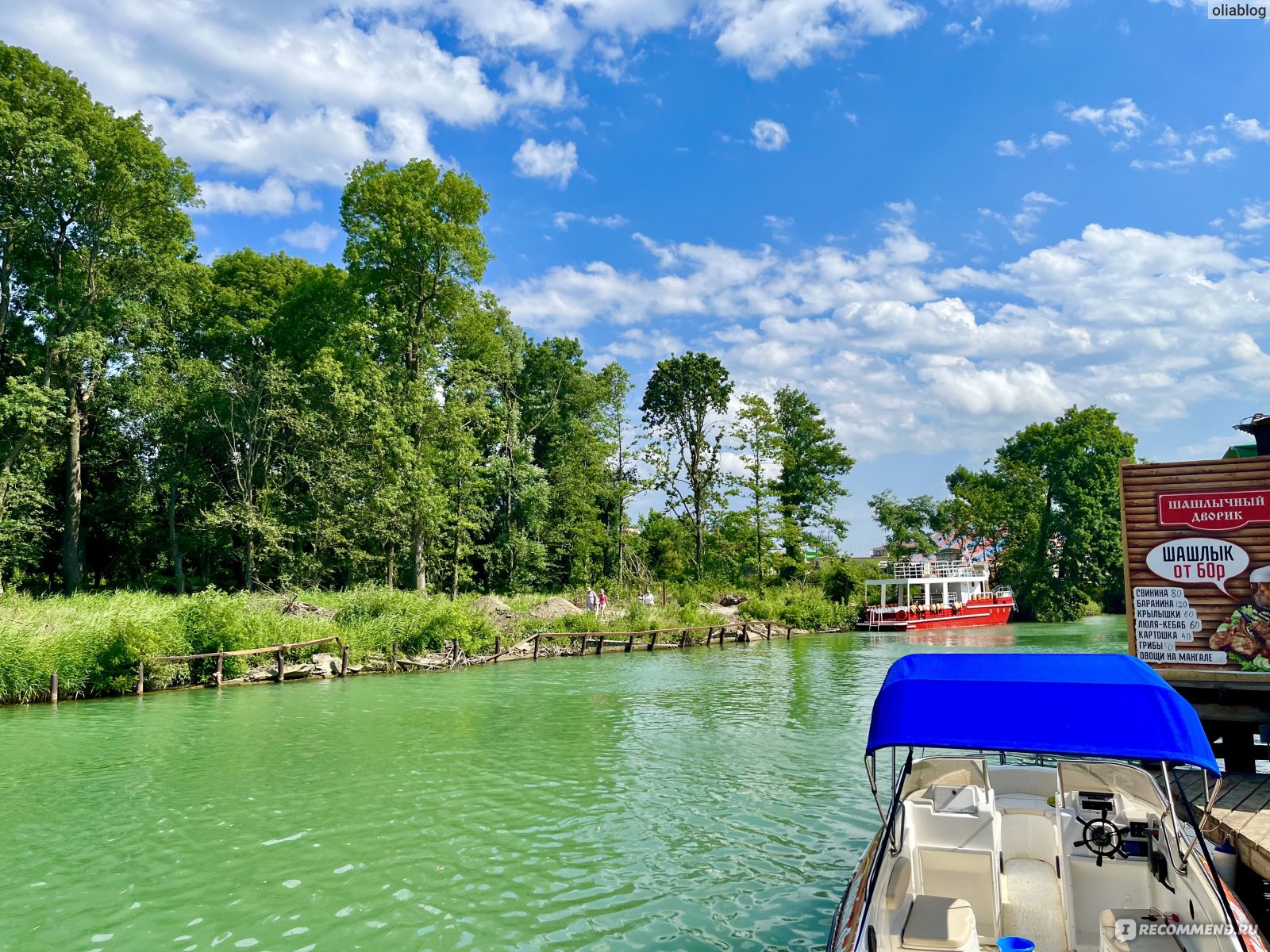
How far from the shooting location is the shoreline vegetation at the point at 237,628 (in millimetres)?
20344

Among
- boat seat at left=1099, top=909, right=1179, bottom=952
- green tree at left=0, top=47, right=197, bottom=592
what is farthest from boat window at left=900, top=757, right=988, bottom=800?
green tree at left=0, top=47, right=197, bottom=592

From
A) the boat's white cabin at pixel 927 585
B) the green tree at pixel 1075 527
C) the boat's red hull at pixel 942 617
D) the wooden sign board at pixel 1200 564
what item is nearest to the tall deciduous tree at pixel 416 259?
the boat's red hull at pixel 942 617

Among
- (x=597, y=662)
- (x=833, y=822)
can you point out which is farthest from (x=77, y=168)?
(x=833, y=822)

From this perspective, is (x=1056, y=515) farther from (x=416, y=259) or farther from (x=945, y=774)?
(x=945, y=774)

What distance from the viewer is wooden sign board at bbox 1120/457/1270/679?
31.9ft

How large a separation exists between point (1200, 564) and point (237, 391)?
36.6 metres

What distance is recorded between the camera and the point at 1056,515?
187 feet

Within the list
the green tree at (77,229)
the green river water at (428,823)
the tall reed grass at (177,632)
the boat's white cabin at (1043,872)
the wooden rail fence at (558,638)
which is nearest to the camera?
the boat's white cabin at (1043,872)

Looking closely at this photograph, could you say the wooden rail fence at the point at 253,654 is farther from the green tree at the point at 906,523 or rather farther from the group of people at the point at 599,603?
the green tree at the point at 906,523

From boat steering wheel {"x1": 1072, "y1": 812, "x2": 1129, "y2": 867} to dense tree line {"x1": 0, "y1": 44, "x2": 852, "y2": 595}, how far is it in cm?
3173

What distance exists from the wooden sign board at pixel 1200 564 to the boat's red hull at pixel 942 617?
35.6 m

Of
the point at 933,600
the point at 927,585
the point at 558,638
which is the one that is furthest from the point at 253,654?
the point at 933,600

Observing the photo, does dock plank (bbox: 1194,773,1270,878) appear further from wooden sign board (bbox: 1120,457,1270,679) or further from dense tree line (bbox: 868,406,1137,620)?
dense tree line (bbox: 868,406,1137,620)

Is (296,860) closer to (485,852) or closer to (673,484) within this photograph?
(485,852)
